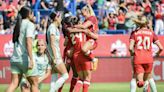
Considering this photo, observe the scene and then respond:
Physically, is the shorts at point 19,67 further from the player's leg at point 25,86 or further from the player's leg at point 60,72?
the player's leg at point 60,72

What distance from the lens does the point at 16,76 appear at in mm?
14086

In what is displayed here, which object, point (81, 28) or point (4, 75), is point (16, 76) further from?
point (4, 75)

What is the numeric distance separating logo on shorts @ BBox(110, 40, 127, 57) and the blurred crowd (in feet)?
5.77

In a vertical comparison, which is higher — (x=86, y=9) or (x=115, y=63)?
(x=86, y=9)

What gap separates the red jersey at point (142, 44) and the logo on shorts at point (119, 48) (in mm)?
10000

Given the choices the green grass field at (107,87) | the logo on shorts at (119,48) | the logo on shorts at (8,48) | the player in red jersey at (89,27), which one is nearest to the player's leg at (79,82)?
the player in red jersey at (89,27)

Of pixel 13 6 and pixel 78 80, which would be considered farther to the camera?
pixel 13 6

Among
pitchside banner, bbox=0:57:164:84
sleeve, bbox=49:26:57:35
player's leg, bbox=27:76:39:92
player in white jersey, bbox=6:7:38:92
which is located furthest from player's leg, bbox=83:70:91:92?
pitchside banner, bbox=0:57:164:84

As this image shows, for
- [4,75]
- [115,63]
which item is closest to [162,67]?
[115,63]

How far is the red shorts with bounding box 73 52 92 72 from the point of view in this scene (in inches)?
635

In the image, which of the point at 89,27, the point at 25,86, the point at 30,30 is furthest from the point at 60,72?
the point at 30,30

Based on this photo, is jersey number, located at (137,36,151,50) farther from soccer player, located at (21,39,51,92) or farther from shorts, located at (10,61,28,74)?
shorts, located at (10,61,28,74)

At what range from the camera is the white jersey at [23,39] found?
1388cm

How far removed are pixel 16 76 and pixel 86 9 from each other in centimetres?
291
